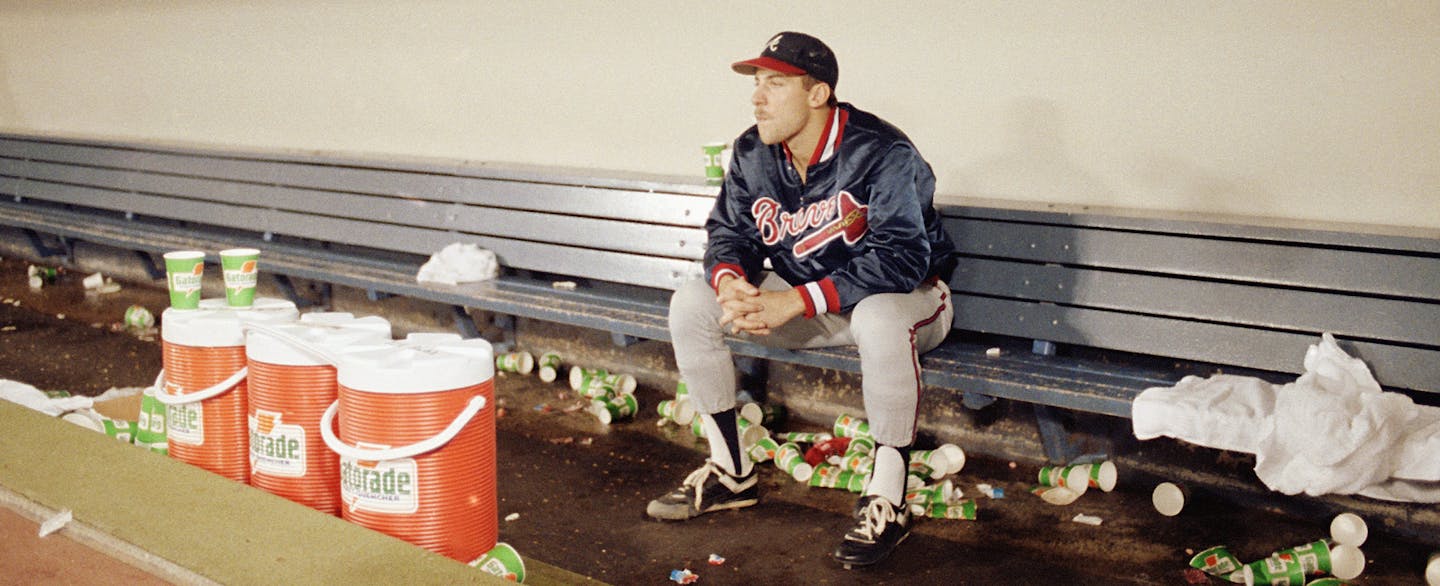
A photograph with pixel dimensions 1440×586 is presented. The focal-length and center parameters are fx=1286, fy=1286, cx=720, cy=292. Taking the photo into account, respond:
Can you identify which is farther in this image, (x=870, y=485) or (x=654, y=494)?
→ (x=654, y=494)

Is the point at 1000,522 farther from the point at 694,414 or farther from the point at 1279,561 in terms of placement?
the point at 694,414

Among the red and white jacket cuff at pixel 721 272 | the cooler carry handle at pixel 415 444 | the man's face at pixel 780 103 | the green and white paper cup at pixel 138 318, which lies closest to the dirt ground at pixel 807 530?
the red and white jacket cuff at pixel 721 272

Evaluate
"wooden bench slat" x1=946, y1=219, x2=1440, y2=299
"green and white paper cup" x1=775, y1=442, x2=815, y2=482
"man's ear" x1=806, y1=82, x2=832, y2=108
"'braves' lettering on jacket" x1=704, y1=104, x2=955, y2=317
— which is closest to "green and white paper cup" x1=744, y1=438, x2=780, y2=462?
"green and white paper cup" x1=775, y1=442, x2=815, y2=482

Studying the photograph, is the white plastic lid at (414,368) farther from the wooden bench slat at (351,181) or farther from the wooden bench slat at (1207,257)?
the wooden bench slat at (351,181)

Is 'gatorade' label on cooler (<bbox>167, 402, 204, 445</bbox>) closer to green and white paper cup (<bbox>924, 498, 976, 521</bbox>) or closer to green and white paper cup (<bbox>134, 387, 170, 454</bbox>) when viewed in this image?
green and white paper cup (<bbox>134, 387, 170, 454</bbox>)

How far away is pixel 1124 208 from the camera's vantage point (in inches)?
170

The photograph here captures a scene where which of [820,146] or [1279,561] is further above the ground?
[820,146]

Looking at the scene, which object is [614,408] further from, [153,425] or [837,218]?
[153,425]

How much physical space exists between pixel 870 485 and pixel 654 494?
0.82 meters

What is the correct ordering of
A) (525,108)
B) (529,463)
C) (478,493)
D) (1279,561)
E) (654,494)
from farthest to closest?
(525,108) → (529,463) → (654,494) → (1279,561) → (478,493)

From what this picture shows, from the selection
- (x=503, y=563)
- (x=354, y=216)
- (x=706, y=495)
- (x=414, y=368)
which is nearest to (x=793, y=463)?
(x=706, y=495)

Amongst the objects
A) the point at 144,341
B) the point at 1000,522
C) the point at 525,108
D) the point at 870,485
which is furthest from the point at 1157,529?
the point at 144,341

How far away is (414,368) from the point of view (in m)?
2.09

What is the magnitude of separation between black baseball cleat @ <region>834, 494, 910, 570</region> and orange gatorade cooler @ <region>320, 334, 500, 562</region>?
1610 millimetres
